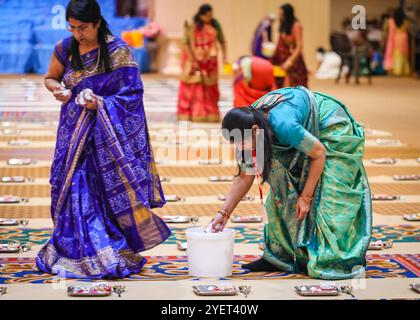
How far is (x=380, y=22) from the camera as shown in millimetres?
22578

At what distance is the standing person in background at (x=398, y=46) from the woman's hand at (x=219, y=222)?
1614 cm

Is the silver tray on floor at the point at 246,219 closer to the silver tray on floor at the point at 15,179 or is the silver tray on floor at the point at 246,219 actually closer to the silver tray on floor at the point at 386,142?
the silver tray on floor at the point at 15,179

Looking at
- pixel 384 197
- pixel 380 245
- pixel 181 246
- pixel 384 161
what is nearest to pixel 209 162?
pixel 384 161

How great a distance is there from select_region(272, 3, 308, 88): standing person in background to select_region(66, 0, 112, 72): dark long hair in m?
5.78

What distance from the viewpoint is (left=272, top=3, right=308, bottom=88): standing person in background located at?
1011 centimetres

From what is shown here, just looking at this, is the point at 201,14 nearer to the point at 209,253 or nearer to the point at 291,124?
the point at 209,253

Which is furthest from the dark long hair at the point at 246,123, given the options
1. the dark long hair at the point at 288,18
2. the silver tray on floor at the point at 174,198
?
the dark long hair at the point at 288,18

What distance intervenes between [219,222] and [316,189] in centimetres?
44

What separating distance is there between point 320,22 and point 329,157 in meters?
16.6

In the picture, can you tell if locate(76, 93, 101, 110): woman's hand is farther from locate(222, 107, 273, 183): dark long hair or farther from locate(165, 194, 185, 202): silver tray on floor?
locate(165, 194, 185, 202): silver tray on floor

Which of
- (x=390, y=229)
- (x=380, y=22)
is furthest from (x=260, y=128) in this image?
(x=380, y=22)

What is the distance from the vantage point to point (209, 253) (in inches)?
168

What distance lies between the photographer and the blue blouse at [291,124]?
4.02 meters
